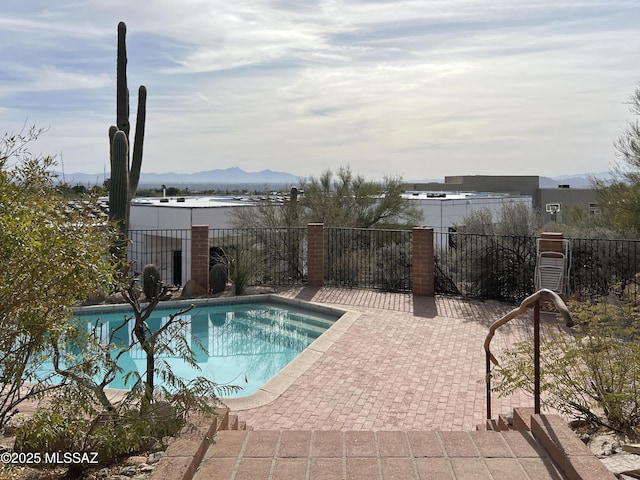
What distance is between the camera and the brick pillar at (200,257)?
13.6m

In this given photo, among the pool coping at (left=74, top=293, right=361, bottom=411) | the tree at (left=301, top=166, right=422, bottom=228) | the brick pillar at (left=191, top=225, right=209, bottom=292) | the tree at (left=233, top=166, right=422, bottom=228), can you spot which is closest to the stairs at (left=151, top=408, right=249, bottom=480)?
A: the pool coping at (left=74, top=293, right=361, bottom=411)

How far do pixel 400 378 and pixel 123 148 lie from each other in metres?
9.17

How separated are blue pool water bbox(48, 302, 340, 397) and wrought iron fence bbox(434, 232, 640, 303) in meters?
3.53

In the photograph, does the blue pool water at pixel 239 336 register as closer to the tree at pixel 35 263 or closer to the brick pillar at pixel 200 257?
the brick pillar at pixel 200 257

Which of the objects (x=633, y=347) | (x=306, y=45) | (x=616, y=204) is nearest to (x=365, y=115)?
(x=306, y=45)

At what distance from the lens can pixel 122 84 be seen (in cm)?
1477

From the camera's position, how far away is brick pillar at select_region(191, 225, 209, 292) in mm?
13578

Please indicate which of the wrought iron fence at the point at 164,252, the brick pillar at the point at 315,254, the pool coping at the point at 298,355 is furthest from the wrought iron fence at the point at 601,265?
the wrought iron fence at the point at 164,252

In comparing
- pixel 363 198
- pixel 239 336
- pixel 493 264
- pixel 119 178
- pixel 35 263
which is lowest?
pixel 239 336

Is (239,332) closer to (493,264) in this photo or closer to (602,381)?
(493,264)

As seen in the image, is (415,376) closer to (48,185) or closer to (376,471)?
(376,471)

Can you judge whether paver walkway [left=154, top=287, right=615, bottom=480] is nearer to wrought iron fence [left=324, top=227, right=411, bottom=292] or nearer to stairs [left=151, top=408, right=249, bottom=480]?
stairs [left=151, top=408, right=249, bottom=480]

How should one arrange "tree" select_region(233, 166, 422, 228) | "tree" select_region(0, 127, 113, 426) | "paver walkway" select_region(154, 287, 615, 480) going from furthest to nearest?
"tree" select_region(233, 166, 422, 228)
"paver walkway" select_region(154, 287, 615, 480)
"tree" select_region(0, 127, 113, 426)

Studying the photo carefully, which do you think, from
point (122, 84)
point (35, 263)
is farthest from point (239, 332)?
point (35, 263)
